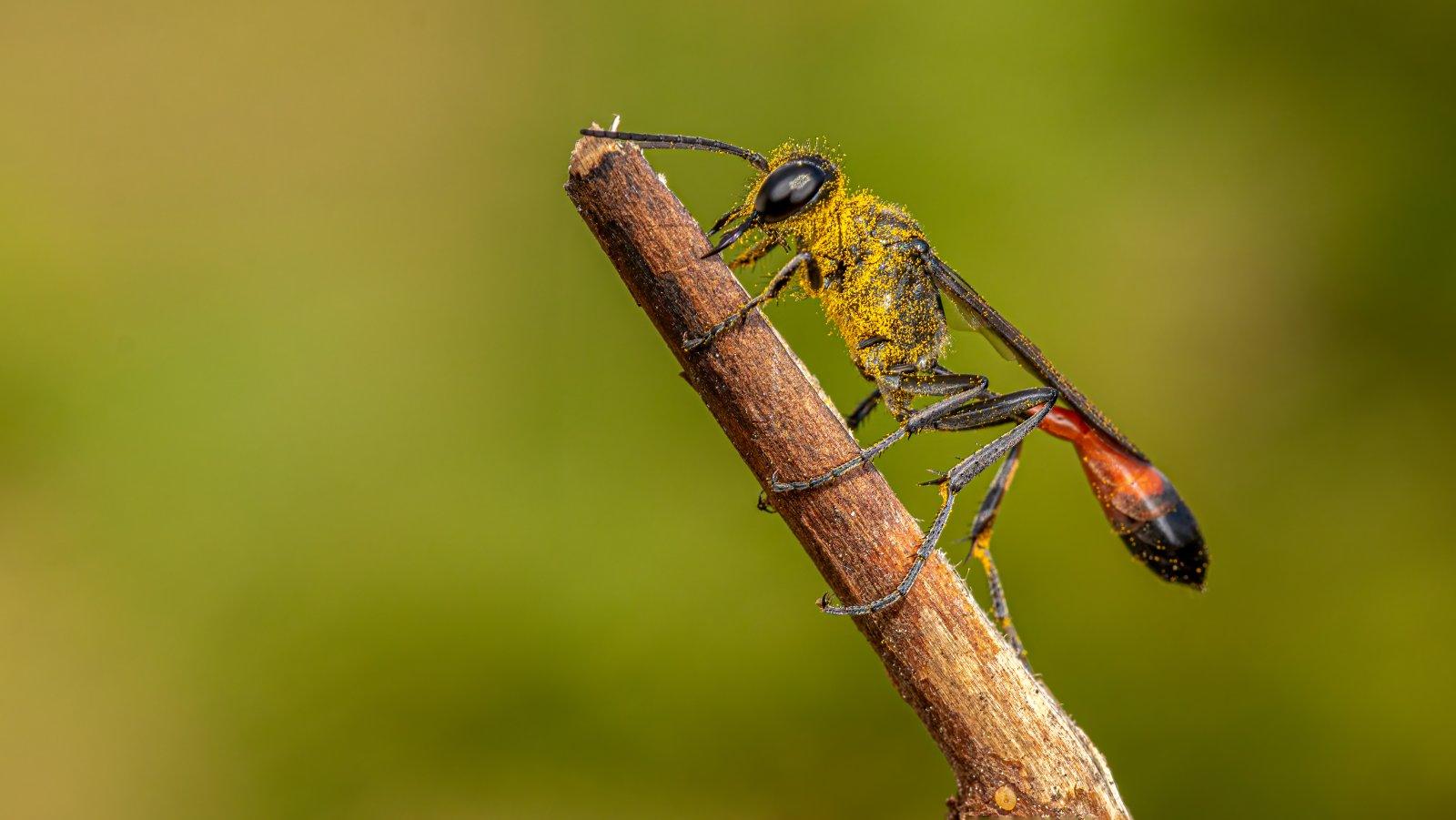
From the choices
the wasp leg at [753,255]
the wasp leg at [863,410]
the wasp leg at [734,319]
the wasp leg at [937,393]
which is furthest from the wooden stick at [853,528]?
the wasp leg at [863,410]

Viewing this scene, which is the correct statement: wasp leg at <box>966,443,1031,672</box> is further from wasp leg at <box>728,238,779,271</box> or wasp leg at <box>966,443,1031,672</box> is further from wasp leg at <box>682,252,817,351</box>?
wasp leg at <box>682,252,817,351</box>

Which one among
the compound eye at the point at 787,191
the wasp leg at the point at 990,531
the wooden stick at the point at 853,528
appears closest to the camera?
the wooden stick at the point at 853,528

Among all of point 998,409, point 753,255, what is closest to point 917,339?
point 998,409

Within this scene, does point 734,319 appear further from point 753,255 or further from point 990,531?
point 990,531

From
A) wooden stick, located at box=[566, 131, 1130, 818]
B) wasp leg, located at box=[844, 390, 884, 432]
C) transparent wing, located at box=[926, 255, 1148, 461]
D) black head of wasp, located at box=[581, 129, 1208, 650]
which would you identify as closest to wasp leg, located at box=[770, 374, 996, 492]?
black head of wasp, located at box=[581, 129, 1208, 650]

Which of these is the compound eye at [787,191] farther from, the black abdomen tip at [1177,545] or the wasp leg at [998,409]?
the black abdomen tip at [1177,545]
